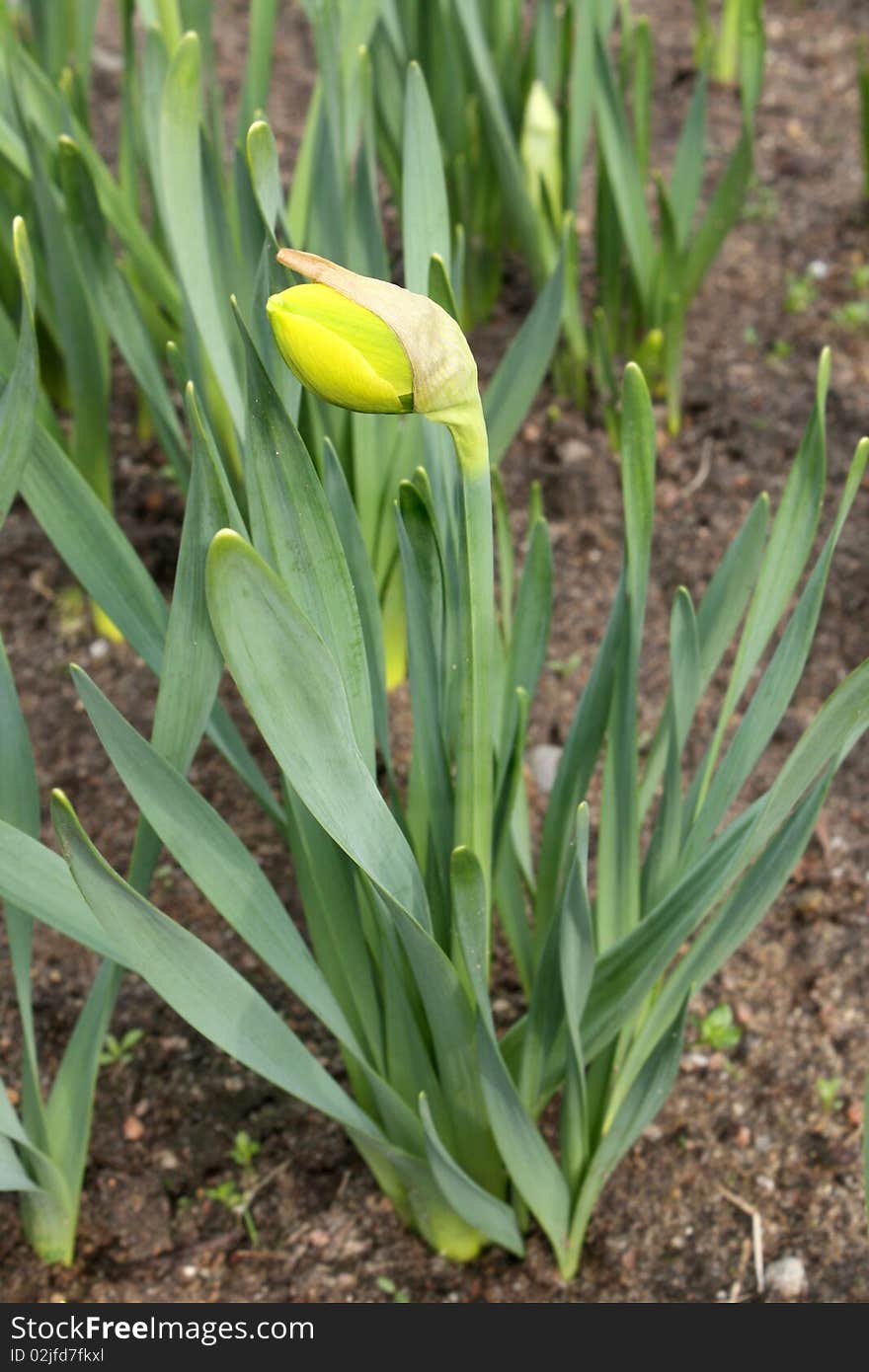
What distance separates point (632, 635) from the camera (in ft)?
3.57

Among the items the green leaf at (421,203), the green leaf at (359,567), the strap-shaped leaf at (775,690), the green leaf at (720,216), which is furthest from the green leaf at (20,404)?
the green leaf at (720,216)

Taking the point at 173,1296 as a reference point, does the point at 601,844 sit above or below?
above

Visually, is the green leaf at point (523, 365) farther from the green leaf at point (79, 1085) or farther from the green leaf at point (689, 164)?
the green leaf at point (79, 1085)

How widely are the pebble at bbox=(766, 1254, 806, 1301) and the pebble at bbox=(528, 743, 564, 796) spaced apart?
591 millimetres

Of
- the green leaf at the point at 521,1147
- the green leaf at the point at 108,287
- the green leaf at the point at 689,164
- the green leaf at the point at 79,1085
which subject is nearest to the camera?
the green leaf at the point at 521,1147

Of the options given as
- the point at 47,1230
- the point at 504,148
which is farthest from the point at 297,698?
the point at 504,148

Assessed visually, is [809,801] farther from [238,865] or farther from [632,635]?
[238,865]

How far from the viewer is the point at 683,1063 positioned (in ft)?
4.76

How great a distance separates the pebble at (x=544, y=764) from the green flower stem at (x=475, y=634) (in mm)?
563

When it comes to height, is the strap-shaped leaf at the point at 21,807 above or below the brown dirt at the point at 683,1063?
above

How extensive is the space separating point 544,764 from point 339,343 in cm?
106

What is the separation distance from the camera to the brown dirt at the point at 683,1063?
1.30 metres

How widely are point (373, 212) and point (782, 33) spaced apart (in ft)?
6.02
